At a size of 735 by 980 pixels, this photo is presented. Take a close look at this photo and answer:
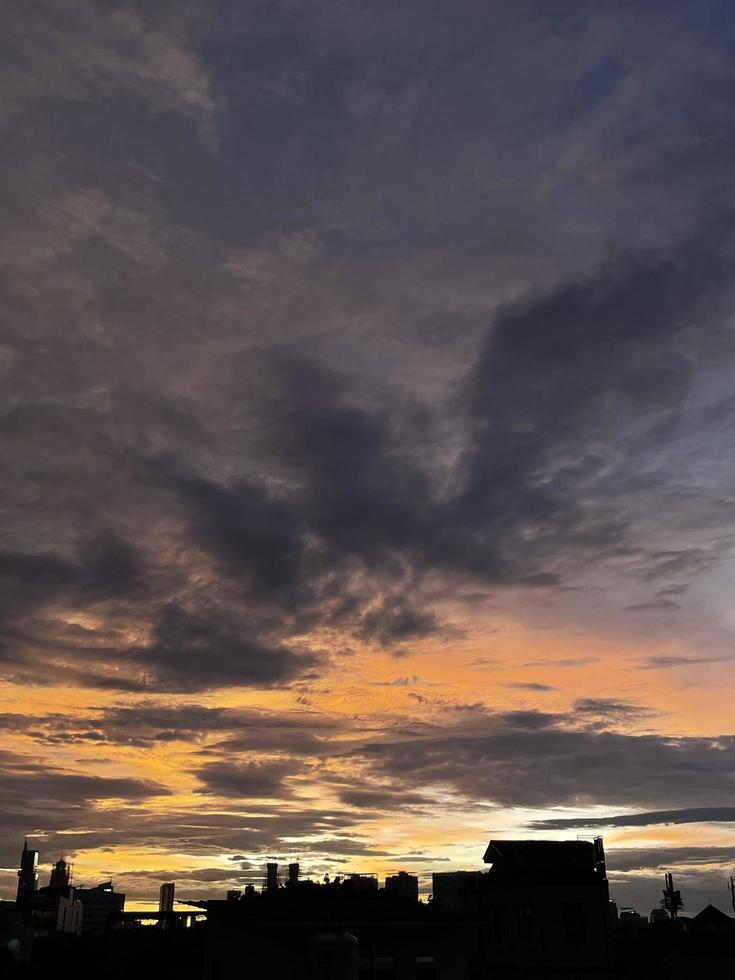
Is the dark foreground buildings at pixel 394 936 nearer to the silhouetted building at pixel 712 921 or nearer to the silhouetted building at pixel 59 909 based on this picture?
the silhouetted building at pixel 712 921

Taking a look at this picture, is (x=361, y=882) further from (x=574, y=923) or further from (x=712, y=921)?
(x=712, y=921)

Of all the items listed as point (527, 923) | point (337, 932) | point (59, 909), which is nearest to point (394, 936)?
point (337, 932)

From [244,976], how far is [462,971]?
37.0 feet

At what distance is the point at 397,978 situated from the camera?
4484 cm

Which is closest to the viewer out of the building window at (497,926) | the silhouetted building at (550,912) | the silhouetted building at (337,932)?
the silhouetted building at (337,932)

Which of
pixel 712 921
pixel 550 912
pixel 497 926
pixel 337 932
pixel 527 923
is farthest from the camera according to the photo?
pixel 712 921

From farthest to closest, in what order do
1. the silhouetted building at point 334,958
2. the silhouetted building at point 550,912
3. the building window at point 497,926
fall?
the building window at point 497,926 < the silhouetted building at point 550,912 < the silhouetted building at point 334,958

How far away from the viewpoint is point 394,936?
45.7 meters

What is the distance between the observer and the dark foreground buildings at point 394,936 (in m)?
44.0

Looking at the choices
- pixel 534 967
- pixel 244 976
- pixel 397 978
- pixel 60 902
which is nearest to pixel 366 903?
pixel 397 978

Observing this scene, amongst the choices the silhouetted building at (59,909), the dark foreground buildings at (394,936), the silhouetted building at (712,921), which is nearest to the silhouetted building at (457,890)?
the dark foreground buildings at (394,936)

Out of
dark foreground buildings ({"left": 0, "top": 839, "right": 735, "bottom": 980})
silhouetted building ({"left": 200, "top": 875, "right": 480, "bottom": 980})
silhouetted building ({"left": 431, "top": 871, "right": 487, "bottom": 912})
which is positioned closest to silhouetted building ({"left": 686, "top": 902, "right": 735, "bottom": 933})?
dark foreground buildings ({"left": 0, "top": 839, "right": 735, "bottom": 980})

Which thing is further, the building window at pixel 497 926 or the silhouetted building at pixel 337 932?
the building window at pixel 497 926

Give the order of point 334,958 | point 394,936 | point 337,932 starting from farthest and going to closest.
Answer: point 394,936 < point 337,932 < point 334,958
